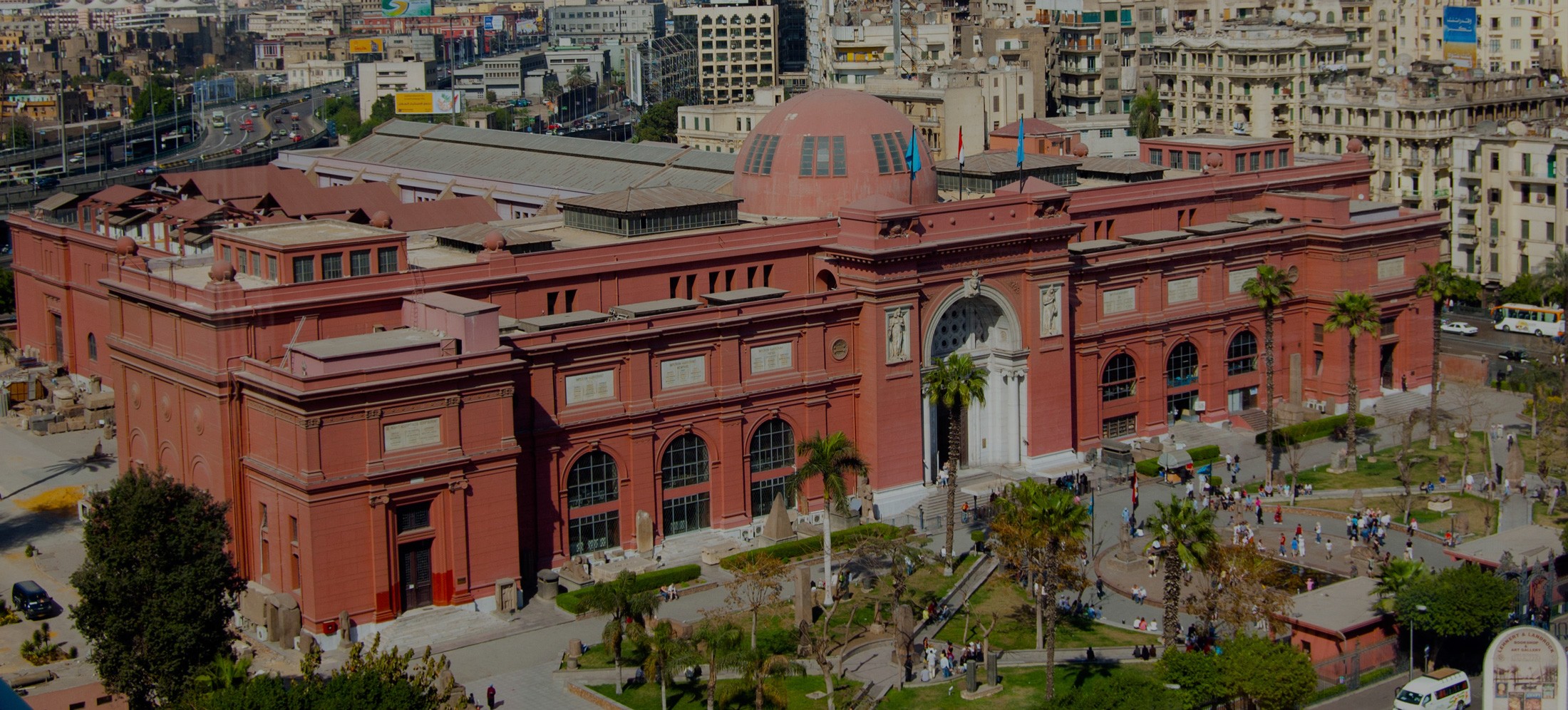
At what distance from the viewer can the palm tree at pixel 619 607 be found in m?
69.3

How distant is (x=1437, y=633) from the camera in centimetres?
7175

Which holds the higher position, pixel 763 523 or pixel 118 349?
pixel 118 349

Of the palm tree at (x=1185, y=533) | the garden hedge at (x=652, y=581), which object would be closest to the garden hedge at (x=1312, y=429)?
the garden hedge at (x=652, y=581)

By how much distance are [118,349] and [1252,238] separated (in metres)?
59.0

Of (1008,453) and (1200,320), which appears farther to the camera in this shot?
(1200,320)

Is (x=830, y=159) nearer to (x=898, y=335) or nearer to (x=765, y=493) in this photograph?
(x=898, y=335)

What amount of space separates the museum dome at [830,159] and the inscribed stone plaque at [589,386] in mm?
16785

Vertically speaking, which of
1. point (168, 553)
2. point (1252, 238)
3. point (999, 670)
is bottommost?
point (999, 670)

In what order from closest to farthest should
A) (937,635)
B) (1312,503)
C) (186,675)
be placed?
(186,675) → (937,635) → (1312,503)

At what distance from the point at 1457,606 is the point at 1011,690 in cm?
1628

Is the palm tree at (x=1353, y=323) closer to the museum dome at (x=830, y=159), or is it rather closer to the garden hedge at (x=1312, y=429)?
the garden hedge at (x=1312, y=429)

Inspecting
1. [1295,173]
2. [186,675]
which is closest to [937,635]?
[186,675]

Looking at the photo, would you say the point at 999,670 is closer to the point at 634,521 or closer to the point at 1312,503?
the point at 634,521

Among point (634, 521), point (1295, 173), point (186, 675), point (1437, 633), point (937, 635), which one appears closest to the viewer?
point (186, 675)
